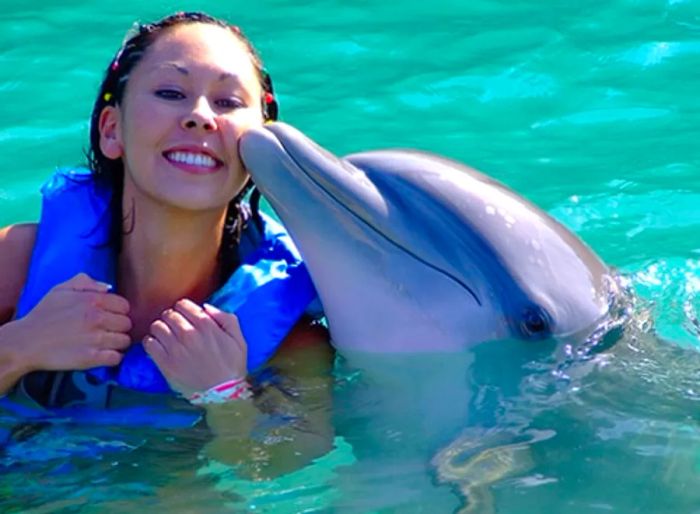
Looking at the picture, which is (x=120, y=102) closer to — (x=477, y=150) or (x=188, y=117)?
(x=188, y=117)

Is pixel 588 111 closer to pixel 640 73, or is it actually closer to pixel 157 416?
pixel 640 73

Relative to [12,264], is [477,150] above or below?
above

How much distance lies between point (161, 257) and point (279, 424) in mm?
879

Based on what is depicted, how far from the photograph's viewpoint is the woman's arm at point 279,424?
595 centimetres

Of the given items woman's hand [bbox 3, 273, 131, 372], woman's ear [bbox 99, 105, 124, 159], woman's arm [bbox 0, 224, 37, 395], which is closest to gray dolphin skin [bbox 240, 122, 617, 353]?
woman's ear [bbox 99, 105, 124, 159]

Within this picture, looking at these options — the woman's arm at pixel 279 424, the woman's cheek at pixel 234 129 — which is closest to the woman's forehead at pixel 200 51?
the woman's cheek at pixel 234 129

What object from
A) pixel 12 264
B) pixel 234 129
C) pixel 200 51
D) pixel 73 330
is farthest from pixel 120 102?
pixel 73 330

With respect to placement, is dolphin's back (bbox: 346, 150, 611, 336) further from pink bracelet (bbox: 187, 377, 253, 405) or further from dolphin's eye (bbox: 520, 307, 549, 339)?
pink bracelet (bbox: 187, 377, 253, 405)

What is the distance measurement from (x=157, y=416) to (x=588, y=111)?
5312 mm

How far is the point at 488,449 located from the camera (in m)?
5.85

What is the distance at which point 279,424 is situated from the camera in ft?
20.1

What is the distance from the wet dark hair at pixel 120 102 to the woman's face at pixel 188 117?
0.06 metres

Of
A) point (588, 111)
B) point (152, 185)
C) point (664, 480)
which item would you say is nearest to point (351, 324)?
Answer: point (152, 185)

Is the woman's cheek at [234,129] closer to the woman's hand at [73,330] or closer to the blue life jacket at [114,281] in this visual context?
the blue life jacket at [114,281]
